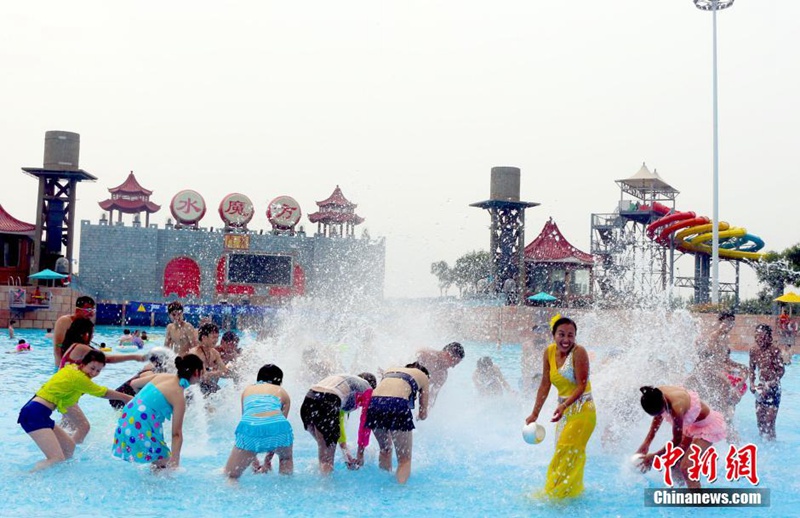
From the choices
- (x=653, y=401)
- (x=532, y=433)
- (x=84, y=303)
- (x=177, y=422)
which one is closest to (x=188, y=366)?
(x=177, y=422)

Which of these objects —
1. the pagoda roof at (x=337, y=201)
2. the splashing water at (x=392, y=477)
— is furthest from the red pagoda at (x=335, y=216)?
the splashing water at (x=392, y=477)

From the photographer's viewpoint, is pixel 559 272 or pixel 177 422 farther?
pixel 559 272

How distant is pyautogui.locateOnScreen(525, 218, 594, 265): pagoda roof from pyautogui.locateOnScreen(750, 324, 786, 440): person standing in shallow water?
113ft

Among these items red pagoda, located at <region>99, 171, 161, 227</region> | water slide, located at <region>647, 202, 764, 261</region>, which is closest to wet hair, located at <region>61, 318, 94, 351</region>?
water slide, located at <region>647, 202, 764, 261</region>

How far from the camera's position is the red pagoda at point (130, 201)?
45.7 metres

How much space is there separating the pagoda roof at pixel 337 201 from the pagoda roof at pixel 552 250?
11.3 m

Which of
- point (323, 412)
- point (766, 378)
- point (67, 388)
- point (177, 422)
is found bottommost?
point (177, 422)

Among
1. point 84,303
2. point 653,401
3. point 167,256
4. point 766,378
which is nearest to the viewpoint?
point 653,401

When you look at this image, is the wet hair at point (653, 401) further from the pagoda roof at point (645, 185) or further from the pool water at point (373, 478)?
the pagoda roof at point (645, 185)

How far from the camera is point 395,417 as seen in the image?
22.5 feet

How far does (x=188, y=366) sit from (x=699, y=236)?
3408 centimetres

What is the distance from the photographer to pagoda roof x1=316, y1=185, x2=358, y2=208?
152ft

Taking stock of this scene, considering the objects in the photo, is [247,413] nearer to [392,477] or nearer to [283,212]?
[392,477]

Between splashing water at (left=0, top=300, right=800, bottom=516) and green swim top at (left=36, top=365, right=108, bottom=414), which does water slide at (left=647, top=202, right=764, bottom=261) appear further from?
green swim top at (left=36, top=365, right=108, bottom=414)
